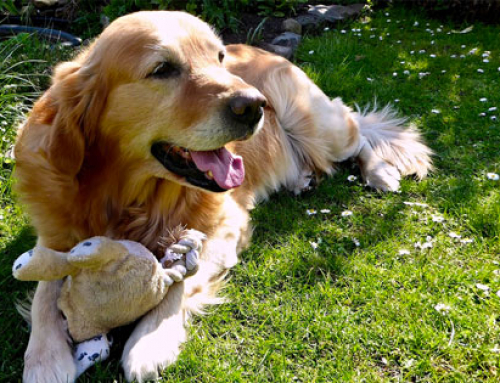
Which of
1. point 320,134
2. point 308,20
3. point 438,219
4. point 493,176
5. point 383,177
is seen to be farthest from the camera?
point 308,20

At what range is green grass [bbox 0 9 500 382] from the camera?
2033 millimetres

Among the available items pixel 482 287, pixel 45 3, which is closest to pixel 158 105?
pixel 482 287

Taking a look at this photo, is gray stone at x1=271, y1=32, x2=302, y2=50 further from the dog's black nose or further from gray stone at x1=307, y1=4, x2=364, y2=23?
the dog's black nose

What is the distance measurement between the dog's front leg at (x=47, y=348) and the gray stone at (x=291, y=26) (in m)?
4.89

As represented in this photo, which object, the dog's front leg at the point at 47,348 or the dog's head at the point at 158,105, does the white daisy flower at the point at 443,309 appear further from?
the dog's front leg at the point at 47,348

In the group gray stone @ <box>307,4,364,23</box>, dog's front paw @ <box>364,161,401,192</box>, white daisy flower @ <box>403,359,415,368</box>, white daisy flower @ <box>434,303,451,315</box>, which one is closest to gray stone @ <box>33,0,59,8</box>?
gray stone @ <box>307,4,364,23</box>

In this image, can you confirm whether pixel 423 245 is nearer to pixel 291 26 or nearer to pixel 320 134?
pixel 320 134

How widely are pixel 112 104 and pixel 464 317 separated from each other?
199 cm

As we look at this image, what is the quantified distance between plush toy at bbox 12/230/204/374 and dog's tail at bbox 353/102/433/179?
88.5 inches

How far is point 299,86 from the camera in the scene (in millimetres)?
3779

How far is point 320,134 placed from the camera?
3.79 m

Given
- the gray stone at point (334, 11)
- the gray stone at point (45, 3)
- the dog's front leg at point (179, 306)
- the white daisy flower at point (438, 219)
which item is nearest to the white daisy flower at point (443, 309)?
the white daisy flower at point (438, 219)

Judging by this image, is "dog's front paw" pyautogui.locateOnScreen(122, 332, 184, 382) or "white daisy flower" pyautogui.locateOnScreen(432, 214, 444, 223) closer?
"dog's front paw" pyautogui.locateOnScreen(122, 332, 184, 382)

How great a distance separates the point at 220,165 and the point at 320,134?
1.68m
